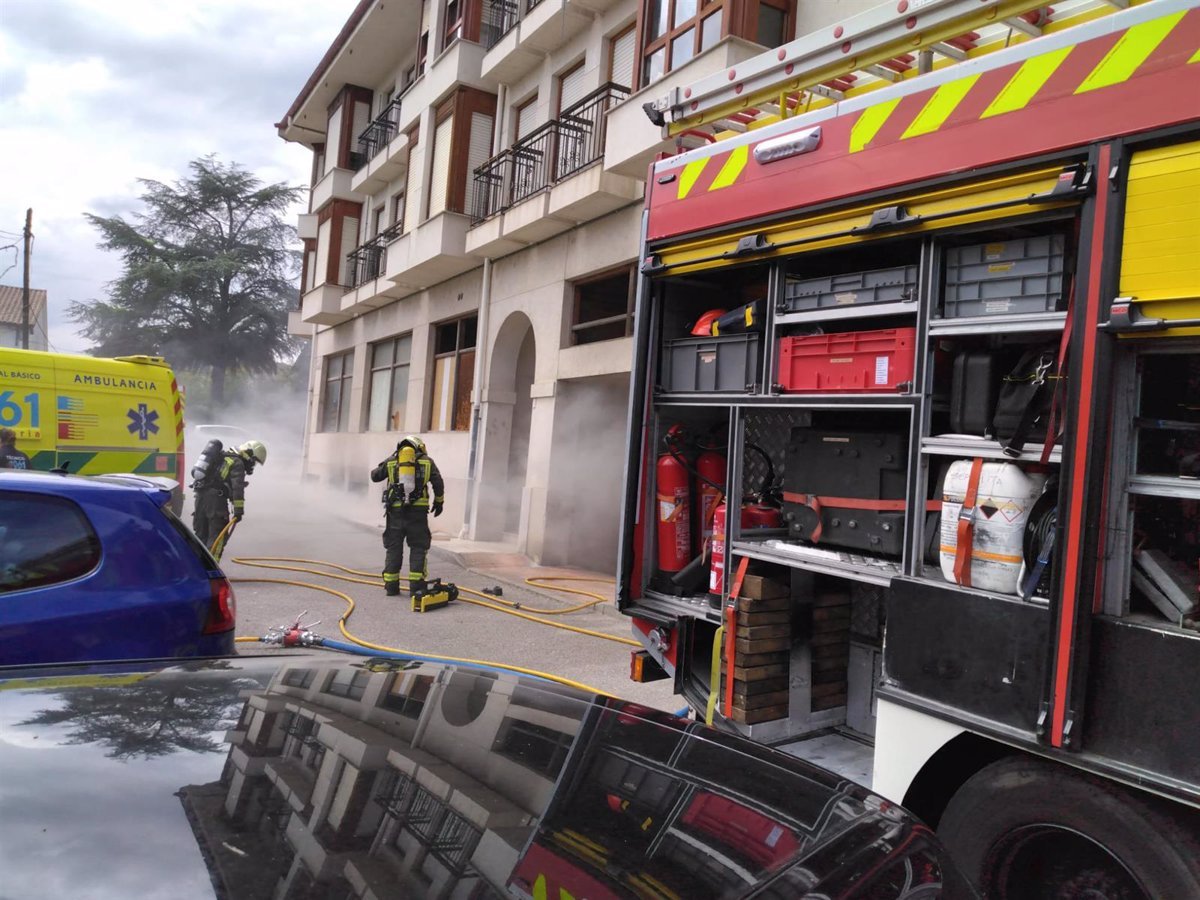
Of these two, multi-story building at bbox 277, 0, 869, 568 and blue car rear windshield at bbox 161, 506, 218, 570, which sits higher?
multi-story building at bbox 277, 0, 869, 568

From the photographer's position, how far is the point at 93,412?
924 cm

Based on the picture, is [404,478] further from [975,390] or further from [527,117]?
[527,117]

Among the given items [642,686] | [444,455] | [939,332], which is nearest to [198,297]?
[444,455]

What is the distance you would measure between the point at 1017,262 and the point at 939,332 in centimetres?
33

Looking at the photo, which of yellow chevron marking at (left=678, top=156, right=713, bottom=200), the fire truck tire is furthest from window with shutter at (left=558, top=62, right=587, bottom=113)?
the fire truck tire

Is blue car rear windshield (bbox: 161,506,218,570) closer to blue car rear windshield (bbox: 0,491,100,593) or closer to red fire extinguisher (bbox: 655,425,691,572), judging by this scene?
blue car rear windshield (bbox: 0,491,100,593)

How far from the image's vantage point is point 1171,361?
246cm

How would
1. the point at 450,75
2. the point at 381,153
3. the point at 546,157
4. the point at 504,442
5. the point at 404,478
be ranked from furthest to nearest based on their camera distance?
the point at 381,153 < the point at 450,75 < the point at 504,442 < the point at 546,157 < the point at 404,478

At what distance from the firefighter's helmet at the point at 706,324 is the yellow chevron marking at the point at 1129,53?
1.91 metres

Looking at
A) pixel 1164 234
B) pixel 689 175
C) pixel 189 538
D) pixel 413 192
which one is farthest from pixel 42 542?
pixel 413 192

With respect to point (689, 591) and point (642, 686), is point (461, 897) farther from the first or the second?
point (642, 686)

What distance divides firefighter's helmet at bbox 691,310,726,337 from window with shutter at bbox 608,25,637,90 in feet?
26.9

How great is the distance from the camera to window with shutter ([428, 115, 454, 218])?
14961 mm

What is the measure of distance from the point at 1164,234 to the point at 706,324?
2144 millimetres
